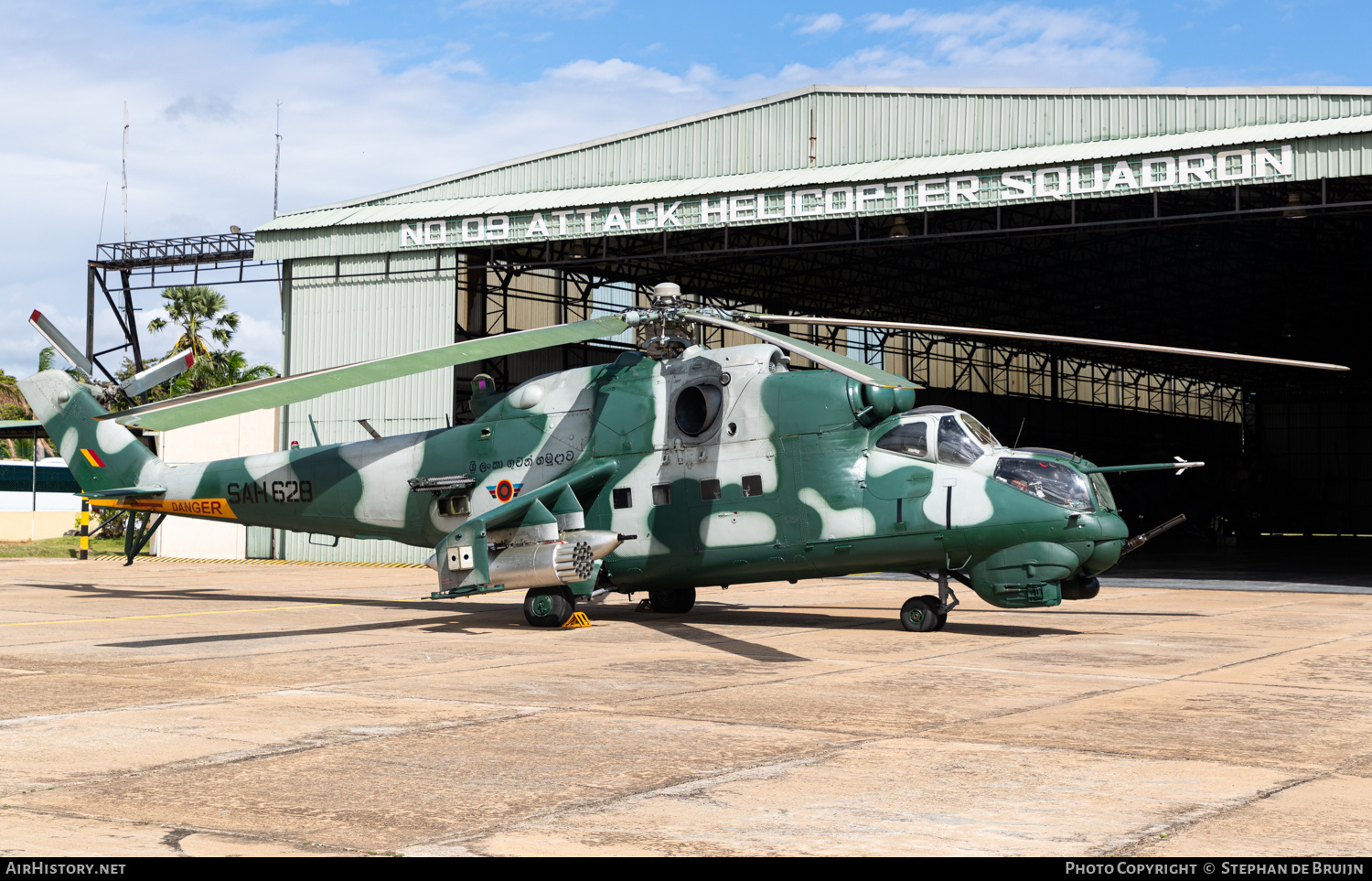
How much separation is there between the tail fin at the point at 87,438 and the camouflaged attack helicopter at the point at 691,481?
3.51m

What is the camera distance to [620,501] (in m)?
15.9

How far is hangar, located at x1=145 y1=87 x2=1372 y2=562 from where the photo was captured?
24.4 metres

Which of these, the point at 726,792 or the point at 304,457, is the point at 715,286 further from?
the point at 726,792

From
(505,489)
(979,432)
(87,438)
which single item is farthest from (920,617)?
(87,438)

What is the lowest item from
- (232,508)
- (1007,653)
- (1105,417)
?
(1007,653)

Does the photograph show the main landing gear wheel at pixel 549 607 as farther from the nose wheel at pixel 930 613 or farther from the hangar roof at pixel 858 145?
the hangar roof at pixel 858 145

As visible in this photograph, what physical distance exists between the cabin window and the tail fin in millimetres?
12409

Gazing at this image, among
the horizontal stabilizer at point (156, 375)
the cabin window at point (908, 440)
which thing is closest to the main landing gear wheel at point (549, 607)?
the cabin window at point (908, 440)

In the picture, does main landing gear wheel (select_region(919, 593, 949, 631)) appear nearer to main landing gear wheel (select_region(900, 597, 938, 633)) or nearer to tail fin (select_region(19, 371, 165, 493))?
main landing gear wheel (select_region(900, 597, 938, 633))

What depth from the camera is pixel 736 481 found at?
15172 millimetres

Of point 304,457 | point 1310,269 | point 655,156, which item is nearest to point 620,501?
point 304,457

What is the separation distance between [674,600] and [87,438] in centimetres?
1059

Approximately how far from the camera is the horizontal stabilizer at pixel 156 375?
63.5 ft

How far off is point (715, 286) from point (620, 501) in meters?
26.8
